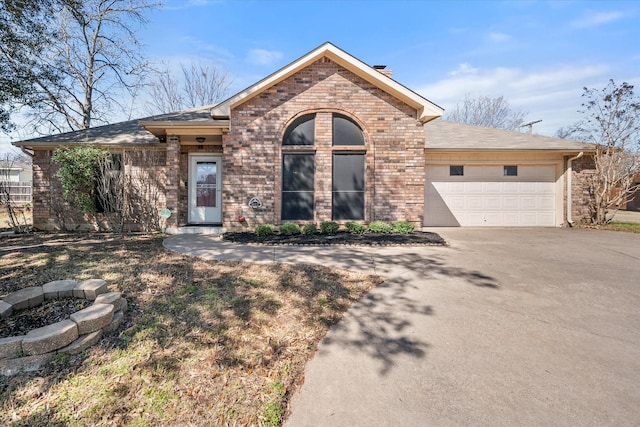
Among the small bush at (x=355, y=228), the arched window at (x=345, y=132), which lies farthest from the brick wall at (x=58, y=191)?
the small bush at (x=355, y=228)

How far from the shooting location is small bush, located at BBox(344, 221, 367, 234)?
8508 mm

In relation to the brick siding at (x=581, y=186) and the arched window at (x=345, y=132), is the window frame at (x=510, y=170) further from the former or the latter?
the arched window at (x=345, y=132)

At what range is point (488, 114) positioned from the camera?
109 ft

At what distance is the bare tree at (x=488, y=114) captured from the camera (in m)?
33.0

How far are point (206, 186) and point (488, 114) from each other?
34.1m

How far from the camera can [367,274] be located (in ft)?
15.9

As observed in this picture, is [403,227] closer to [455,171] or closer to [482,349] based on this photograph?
[455,171]

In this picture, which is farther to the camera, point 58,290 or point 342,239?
point 342,239

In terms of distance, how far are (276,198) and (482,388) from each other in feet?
23.5

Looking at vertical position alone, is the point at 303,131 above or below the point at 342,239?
above

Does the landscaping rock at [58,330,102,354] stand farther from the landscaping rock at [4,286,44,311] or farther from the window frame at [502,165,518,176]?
the window frame at [502,165,518,176]

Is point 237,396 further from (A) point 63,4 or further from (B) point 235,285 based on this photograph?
(A) point 63,4

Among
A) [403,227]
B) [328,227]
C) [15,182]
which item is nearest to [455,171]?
[403,227]

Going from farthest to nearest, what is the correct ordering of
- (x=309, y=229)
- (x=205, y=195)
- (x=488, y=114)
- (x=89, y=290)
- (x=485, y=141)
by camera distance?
(x=488, y=114) → (x=485, y=141) → (x=205, y=195) → (x=309, y=229) → (x=89, y=290)
